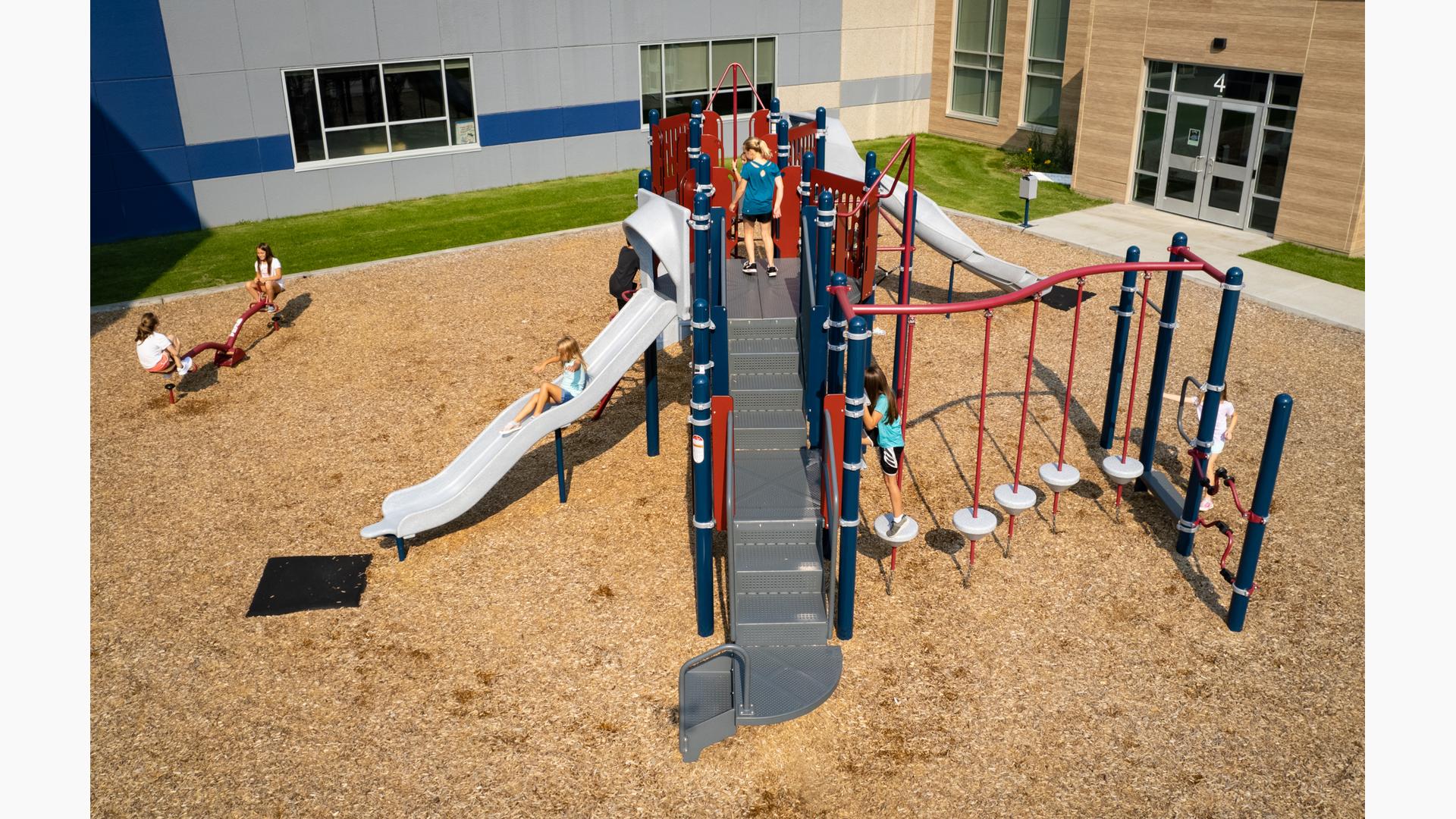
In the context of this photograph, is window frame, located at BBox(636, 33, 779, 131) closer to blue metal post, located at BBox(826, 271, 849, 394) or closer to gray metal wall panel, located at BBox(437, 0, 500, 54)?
gray metal wall panel, located at BBox(437, 0, 500, 54)

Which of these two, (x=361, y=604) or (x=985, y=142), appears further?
(x=985, y=142)

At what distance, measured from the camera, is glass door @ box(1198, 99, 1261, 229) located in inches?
701

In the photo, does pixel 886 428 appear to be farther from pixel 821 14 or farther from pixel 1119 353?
pixel 821 14

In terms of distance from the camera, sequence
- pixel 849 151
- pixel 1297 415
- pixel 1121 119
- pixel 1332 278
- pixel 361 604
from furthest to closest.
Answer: pixel 1121 119
pixel 1332 278
pixel 849 151
pixel 1297 415
pixel 361 604

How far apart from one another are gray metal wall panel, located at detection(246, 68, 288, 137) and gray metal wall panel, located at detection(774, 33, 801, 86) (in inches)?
421

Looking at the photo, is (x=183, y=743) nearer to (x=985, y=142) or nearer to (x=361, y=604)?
(x=361, y=604)

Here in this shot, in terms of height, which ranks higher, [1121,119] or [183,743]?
[1121,119]

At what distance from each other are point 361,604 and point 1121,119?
1662 cm

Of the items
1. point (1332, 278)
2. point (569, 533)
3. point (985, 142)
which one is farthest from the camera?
point (985, 142)

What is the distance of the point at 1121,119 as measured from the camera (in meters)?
19.8

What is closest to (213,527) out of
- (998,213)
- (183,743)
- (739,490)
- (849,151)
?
(183,743)

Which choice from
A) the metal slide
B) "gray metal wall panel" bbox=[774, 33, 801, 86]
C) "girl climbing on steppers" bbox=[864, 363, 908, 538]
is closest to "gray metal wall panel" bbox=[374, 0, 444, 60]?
"gray metal wall panel" bbox=[774, 33, 801, 86]

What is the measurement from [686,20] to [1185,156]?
10587 millimetres

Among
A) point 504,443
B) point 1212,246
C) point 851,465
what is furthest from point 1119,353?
point 1212,246
